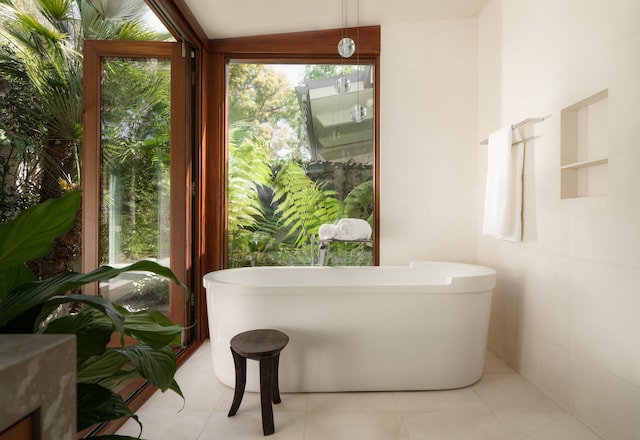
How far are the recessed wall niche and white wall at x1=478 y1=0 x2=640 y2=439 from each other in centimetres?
4

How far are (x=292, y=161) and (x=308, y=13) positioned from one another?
3.69 ft

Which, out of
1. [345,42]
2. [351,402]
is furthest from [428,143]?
[351,402]

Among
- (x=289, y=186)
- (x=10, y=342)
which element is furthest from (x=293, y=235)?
(x=10, y=342)

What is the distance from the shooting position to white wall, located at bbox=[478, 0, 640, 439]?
5.07 feet

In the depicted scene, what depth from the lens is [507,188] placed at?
228 cm

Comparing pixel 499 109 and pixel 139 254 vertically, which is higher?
pixel 499 109

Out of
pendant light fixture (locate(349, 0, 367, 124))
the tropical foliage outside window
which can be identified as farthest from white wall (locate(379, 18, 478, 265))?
the tropical foliage outside window

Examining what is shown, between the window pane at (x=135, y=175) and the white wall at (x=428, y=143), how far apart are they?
1687mm

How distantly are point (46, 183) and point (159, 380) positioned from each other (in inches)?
59.9

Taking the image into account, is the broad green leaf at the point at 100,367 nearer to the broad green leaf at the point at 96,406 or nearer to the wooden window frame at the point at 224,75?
the broad green leaf at the point at 96,406

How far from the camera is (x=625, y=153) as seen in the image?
1.56 meters

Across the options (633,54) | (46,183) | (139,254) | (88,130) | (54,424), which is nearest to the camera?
(54,424)

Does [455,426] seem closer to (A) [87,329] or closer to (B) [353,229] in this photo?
(B) [353,229]

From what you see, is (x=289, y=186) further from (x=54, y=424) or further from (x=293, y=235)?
(x=54, y=424)
